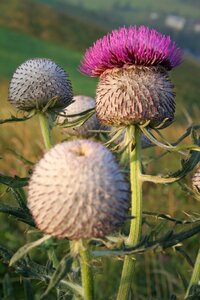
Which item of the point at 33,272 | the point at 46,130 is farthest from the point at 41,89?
the point at 33,272

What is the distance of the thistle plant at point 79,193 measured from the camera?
234 cm

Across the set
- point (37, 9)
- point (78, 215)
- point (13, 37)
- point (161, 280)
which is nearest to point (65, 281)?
point (78, 215)

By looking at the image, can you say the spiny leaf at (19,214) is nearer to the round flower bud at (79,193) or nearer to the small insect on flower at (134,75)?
the round flower bud at (79,193)

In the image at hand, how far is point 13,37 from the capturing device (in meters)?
55.1

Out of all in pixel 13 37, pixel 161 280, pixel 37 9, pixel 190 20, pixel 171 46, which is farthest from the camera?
pixel 190 20

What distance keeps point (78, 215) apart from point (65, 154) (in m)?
0.26

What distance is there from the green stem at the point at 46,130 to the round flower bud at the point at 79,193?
128 centimetres

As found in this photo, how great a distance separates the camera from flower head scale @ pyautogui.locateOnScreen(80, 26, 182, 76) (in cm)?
330

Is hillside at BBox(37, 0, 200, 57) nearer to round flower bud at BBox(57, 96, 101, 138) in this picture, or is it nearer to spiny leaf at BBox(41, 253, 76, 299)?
round flower bud at BBox(57, 96, 101, 138)

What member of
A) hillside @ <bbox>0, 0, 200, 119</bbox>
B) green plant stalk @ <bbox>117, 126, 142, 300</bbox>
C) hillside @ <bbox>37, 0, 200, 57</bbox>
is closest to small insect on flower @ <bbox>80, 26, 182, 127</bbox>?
green plant stalk @ <bbox>117, 126, 142, 300</bbox>

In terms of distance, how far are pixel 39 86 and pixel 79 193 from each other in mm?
1747

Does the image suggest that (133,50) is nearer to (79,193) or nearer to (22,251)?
(79,193)

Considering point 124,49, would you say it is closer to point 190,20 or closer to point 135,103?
point 135,103

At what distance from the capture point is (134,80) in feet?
10.9
